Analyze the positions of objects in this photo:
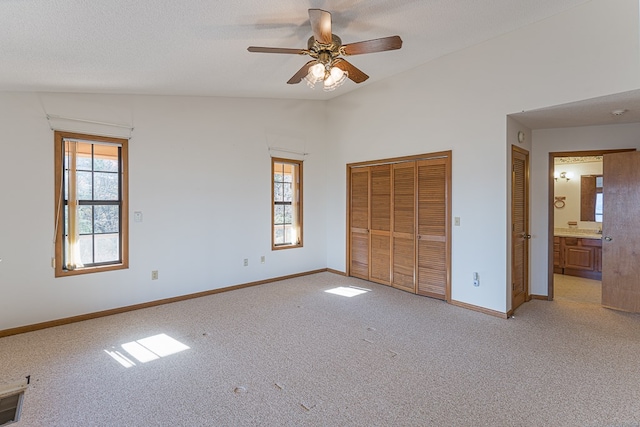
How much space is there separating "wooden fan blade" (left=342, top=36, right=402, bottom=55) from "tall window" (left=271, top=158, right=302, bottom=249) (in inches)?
116

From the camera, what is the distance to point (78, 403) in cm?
222

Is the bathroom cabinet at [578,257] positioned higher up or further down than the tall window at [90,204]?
further down

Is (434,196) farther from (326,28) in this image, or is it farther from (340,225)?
(326,28)

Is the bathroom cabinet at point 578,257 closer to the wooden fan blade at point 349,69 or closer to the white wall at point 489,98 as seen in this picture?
the white wall at point 489,98

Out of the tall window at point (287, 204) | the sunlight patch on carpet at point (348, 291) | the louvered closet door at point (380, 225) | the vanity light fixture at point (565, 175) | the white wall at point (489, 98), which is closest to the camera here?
the white wall at point (489, 98)

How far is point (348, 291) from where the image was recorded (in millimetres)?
4922

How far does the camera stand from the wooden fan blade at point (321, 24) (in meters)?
2.39

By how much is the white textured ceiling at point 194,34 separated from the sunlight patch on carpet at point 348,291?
3.10 metres

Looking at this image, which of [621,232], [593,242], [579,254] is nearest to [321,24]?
[621,232]

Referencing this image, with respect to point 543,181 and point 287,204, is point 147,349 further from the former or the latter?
point 543,181

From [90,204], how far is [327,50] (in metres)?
3.25

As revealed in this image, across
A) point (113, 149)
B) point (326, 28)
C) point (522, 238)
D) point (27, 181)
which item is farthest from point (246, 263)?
point (522, 238)

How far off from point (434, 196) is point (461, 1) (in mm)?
2327

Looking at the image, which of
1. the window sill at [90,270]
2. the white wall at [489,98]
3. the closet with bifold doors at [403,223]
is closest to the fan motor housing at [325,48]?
the white wall at [489,98]
